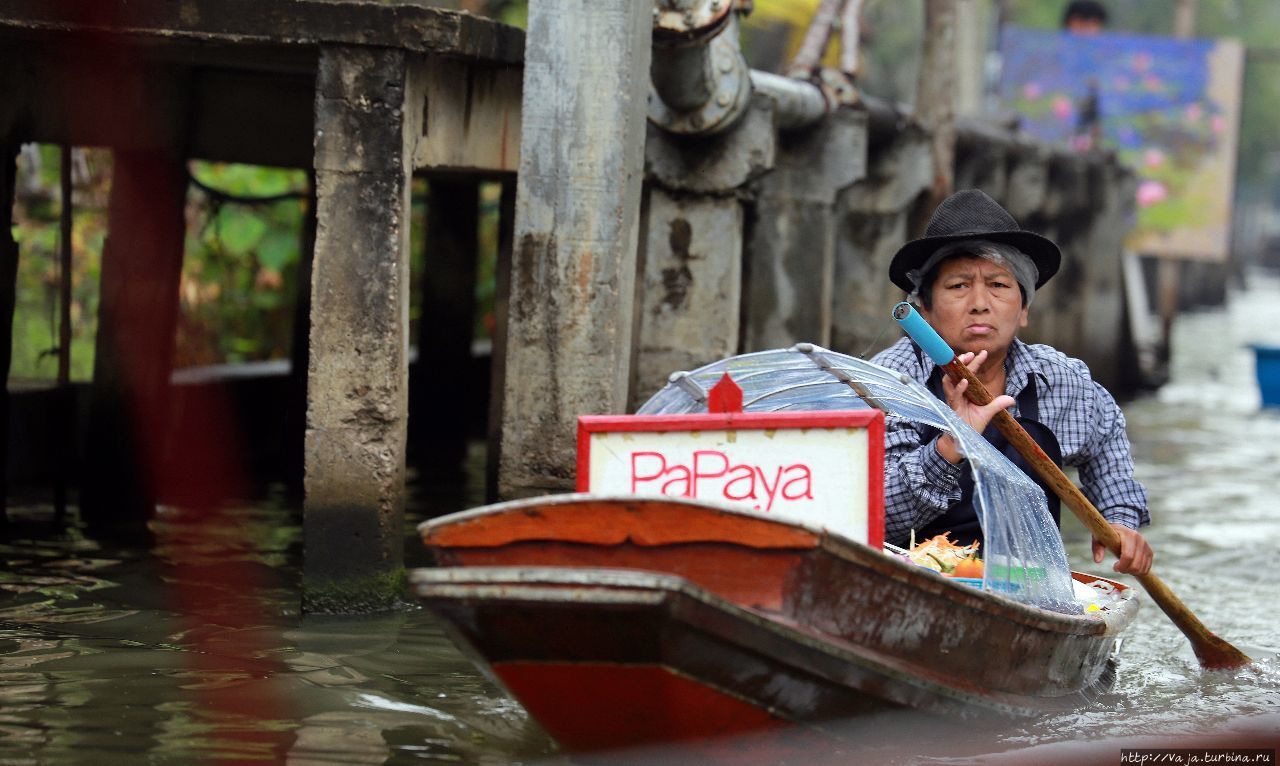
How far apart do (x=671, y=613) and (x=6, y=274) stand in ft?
17.9

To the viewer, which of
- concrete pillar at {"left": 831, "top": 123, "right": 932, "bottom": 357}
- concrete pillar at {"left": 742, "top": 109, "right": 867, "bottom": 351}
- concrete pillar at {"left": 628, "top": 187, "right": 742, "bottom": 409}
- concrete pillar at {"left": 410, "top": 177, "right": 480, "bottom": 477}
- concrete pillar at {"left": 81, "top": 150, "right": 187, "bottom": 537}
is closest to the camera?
concrete pillar at {"left": 628, "top": 187, "right": 742, "bottom": 409}

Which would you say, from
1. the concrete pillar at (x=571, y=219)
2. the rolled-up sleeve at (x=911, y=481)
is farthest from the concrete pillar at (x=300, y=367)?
the rolled-up sleeve at (x=911, y=481)

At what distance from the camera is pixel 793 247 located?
1015cm

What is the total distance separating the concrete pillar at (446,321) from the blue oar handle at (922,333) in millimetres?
7470

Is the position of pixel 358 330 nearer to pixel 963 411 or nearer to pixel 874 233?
pixel 963 411

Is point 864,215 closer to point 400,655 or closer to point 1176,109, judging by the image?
point 400,655

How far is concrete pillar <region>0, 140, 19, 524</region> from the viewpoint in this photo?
27.7 ft

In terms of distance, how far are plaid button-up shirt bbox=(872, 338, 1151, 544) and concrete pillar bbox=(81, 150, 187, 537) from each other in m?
5.14

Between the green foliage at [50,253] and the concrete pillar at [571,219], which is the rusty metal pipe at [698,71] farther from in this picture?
the green foliage at [50,253]

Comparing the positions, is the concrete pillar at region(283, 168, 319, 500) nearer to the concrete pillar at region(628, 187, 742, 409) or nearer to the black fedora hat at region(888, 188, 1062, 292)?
the concrete pillar at region(628, 187, 742, 409)

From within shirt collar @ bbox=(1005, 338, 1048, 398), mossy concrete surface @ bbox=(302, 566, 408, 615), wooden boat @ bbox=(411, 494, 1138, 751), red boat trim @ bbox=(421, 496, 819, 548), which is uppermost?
shirt collar @ bbox=(1005, 338, 1048, 398)

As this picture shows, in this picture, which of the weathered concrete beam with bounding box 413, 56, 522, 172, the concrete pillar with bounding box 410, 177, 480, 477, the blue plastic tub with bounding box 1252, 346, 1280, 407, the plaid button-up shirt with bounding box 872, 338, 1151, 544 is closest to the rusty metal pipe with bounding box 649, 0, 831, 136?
the weathered concrete beam with bounding box 413, 56, 522, 172

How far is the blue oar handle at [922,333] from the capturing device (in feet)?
16.1

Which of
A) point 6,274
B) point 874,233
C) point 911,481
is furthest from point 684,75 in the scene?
point 874,233
